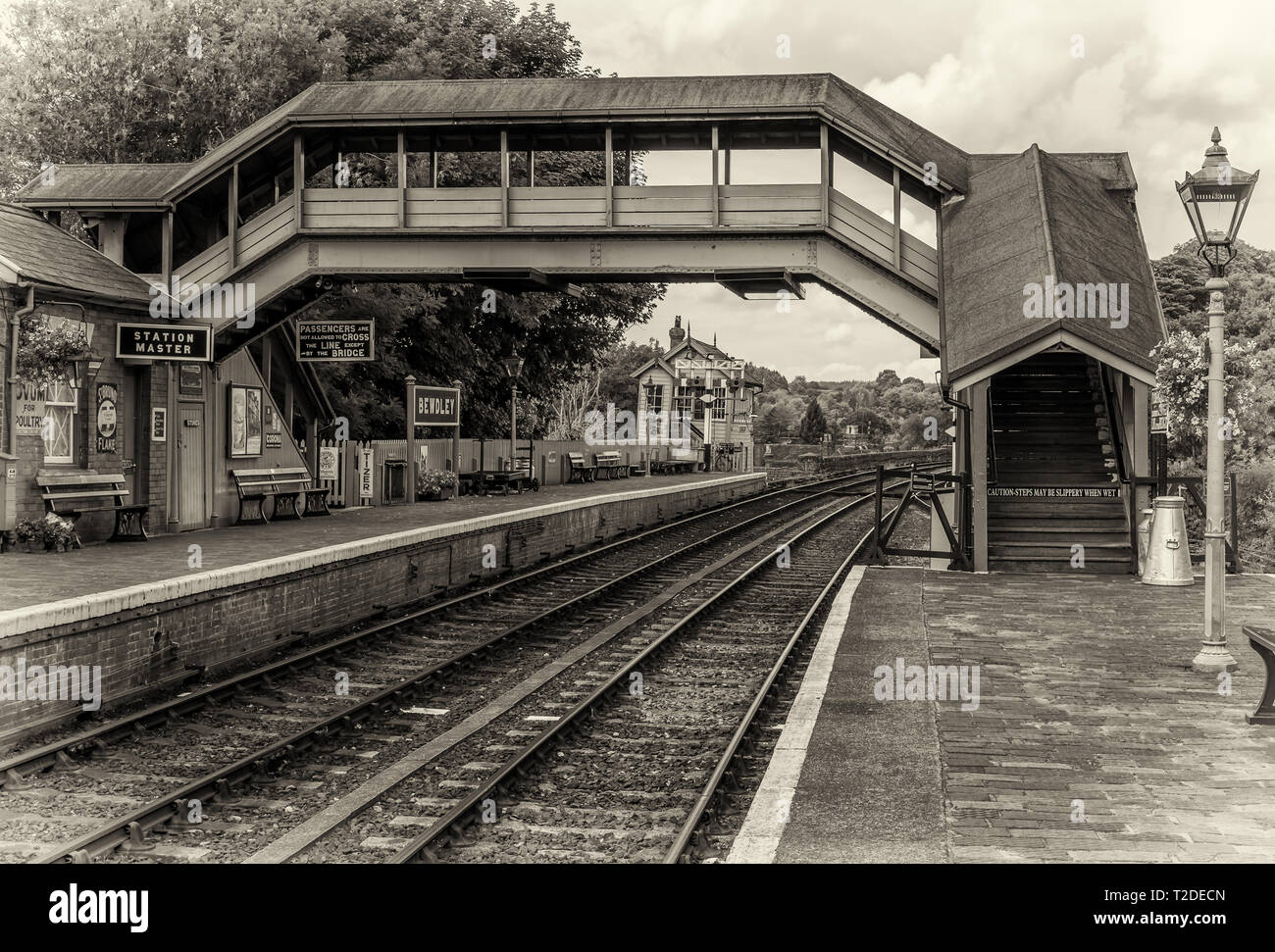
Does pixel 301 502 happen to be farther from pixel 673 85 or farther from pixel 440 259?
pixel 673 85

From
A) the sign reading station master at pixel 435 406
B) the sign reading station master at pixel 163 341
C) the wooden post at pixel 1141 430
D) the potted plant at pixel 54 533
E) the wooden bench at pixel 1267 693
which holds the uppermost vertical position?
the sign reading station master at pixel 163 341

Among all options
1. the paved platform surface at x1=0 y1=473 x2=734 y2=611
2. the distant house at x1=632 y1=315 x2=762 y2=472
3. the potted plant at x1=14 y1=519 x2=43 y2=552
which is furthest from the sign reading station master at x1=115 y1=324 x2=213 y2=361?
the distant house at x1=632 y1=315 x2=762 y2=472

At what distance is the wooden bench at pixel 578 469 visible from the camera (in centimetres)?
3369

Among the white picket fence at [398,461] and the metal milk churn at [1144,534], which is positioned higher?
the white picket fence at [398,461]

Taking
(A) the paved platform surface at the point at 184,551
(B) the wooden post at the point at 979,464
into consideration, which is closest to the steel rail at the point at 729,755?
(B) the wooden post at the point at 979,464

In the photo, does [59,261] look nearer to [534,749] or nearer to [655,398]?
[534,749]

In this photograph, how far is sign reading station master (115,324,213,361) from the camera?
15.4 metres

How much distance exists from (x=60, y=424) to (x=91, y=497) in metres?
0.96

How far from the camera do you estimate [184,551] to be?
553 inches

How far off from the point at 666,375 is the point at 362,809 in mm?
54564

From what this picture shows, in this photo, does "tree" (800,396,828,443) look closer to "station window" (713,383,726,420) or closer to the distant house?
the distant house

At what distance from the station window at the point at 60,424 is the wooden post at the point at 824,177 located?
9.83 meters

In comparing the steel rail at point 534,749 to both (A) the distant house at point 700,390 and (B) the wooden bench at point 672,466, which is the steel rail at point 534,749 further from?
(A) the distant house at point 700,390

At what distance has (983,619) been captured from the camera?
39.3ft
